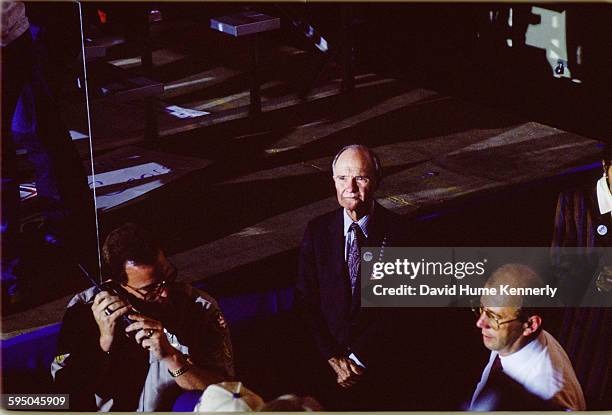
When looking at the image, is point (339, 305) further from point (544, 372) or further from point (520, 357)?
point (544, 372)

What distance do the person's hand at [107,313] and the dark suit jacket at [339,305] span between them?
0.71 metres

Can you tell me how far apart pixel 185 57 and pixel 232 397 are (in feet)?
12.8

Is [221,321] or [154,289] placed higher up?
[154,289]

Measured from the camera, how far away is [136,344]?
359cm

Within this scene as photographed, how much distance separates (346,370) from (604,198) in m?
1.25

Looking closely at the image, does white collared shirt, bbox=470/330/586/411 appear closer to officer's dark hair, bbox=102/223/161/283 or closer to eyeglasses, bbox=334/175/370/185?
eyeglasses, bbox=334/175/370/185

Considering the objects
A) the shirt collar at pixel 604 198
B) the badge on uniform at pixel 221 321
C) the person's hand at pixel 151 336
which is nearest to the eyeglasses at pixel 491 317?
the shirt collar at pixel 604 198

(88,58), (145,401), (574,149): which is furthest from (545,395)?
(88,58)

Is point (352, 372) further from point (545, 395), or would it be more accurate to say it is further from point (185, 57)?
point (185, 57)

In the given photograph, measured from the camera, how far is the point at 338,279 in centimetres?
379

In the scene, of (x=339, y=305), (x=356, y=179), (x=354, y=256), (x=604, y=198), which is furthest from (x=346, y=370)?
(x=604, y=198)

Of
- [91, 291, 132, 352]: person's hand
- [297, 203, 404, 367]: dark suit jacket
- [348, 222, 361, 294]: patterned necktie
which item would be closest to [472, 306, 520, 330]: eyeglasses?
[297, 203, 404, 367]: dark suit jacket

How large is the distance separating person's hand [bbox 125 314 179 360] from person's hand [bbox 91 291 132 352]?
1.9 inches

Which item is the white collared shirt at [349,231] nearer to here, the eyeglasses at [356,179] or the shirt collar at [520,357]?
the eyeglasses at [356,179]
